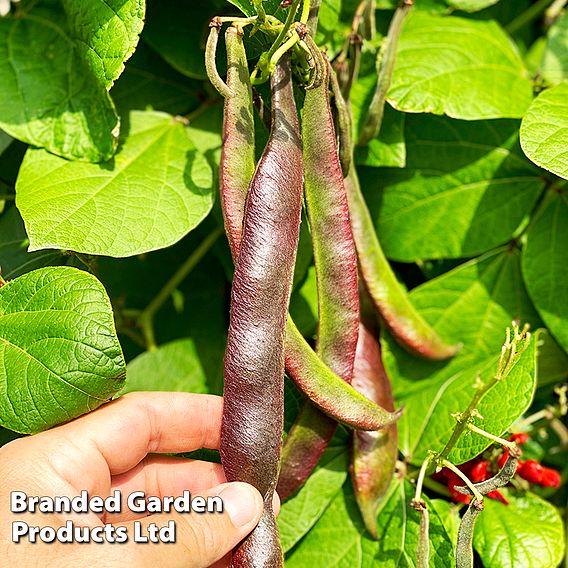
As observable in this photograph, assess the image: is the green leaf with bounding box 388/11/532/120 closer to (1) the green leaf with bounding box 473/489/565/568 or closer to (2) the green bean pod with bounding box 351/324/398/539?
(2) the green bean pod with bounding box 351/324/398/539

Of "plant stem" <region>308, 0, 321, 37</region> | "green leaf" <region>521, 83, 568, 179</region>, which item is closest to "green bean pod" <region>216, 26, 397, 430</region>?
"plant stem" <region>308, 0, 321, 37</region>

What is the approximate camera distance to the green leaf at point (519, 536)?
129 cm

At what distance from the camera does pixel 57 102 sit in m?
1.38

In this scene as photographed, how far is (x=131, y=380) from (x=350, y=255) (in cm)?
60

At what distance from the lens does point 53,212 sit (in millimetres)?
1234

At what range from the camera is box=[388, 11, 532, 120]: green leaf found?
1408mm

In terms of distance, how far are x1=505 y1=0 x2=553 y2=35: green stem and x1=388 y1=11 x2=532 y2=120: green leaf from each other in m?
0.17

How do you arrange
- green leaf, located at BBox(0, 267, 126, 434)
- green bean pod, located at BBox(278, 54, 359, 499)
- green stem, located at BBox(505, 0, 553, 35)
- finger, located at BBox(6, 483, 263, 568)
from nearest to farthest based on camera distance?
finger, located at BBox(6, 483, 263, 568) → green leaf, located at BBox(0, 267, 126, 434) → green bean pod, located at BBox(278, 54, 359, 499) → green stem, located at BBox(505, 0, 553, 35)

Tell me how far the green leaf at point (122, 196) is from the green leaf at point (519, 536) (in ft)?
2.41

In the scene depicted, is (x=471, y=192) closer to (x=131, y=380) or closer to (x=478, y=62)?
(x=478, y=62)

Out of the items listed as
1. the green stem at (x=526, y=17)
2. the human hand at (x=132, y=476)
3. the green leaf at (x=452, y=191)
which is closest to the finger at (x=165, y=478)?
the human hand at (x=132, y=476)

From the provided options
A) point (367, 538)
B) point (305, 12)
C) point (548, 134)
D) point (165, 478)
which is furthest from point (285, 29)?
point (367, 538)

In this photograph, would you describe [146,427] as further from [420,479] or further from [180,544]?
[420,479]

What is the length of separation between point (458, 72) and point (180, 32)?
0.55 metres
